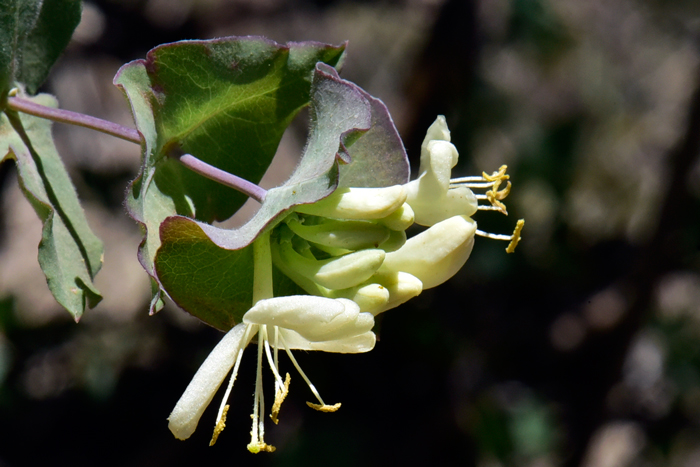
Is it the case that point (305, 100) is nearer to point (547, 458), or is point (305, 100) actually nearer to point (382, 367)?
point (382, 367)

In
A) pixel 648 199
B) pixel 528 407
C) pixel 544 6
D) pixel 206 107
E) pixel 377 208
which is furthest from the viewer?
pixel 648 199

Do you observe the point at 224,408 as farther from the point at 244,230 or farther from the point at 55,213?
the point at 55,213

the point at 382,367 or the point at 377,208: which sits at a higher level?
the point at 377,208

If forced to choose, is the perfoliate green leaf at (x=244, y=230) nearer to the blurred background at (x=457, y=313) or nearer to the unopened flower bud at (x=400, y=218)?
the unopened flower bud at (x=400, y=218)

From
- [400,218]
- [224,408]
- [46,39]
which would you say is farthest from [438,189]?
[46,39]

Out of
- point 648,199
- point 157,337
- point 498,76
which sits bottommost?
point 157,337

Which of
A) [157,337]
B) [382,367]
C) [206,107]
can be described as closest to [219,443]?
[157,337]

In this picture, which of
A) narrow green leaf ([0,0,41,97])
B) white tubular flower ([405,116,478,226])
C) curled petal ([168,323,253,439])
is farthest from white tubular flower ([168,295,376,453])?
narrow green leaf ([0,0,41,97])

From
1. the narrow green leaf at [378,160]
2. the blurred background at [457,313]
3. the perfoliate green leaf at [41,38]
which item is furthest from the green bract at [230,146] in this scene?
the blurred background at [457,313]
